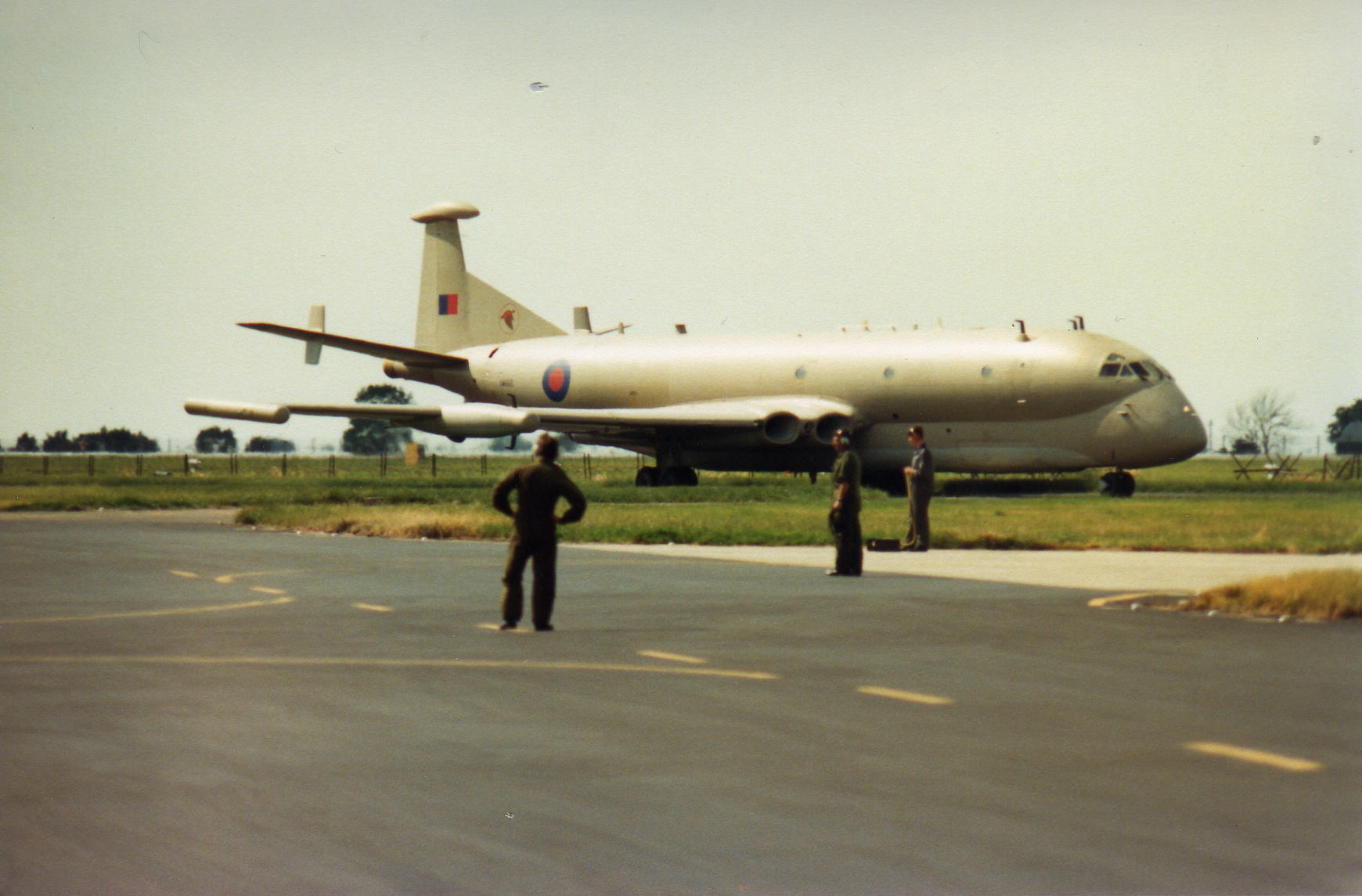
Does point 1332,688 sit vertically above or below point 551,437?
below

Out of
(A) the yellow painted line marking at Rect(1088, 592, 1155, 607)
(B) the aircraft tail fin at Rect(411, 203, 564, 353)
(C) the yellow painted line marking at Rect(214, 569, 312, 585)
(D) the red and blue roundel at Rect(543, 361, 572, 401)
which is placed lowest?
(C) the yellow painted line marking at Rect(214, 569, 312, 585)

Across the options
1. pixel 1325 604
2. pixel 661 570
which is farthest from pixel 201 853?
pixel 661 570

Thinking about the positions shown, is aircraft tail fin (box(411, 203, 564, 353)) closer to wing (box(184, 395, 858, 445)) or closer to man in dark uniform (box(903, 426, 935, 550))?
wing (box(184, 395, 858, 445))

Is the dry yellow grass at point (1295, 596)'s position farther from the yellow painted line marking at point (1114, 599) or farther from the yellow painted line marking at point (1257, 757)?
the yellow painted line marking at point (1257, 757)

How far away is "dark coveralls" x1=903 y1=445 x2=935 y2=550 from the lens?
23.2 metres

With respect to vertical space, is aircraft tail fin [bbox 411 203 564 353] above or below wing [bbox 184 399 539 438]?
above

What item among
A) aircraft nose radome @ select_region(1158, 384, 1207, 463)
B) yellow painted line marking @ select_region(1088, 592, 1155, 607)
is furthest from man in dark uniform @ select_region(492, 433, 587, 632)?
aircraft nose radome @ select_region(1158, 384, 1207, 463)

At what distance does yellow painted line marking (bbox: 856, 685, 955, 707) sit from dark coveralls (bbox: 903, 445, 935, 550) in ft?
42.4

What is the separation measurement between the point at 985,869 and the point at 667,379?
41360 millimetres

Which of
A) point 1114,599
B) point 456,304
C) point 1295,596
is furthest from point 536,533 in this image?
point 456,304

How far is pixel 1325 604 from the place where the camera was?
46.4ft

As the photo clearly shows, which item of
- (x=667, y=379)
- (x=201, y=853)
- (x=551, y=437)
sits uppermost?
(x=667, y=379)

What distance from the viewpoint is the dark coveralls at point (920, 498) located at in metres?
23.2

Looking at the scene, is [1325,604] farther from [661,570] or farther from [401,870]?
[401,870]
